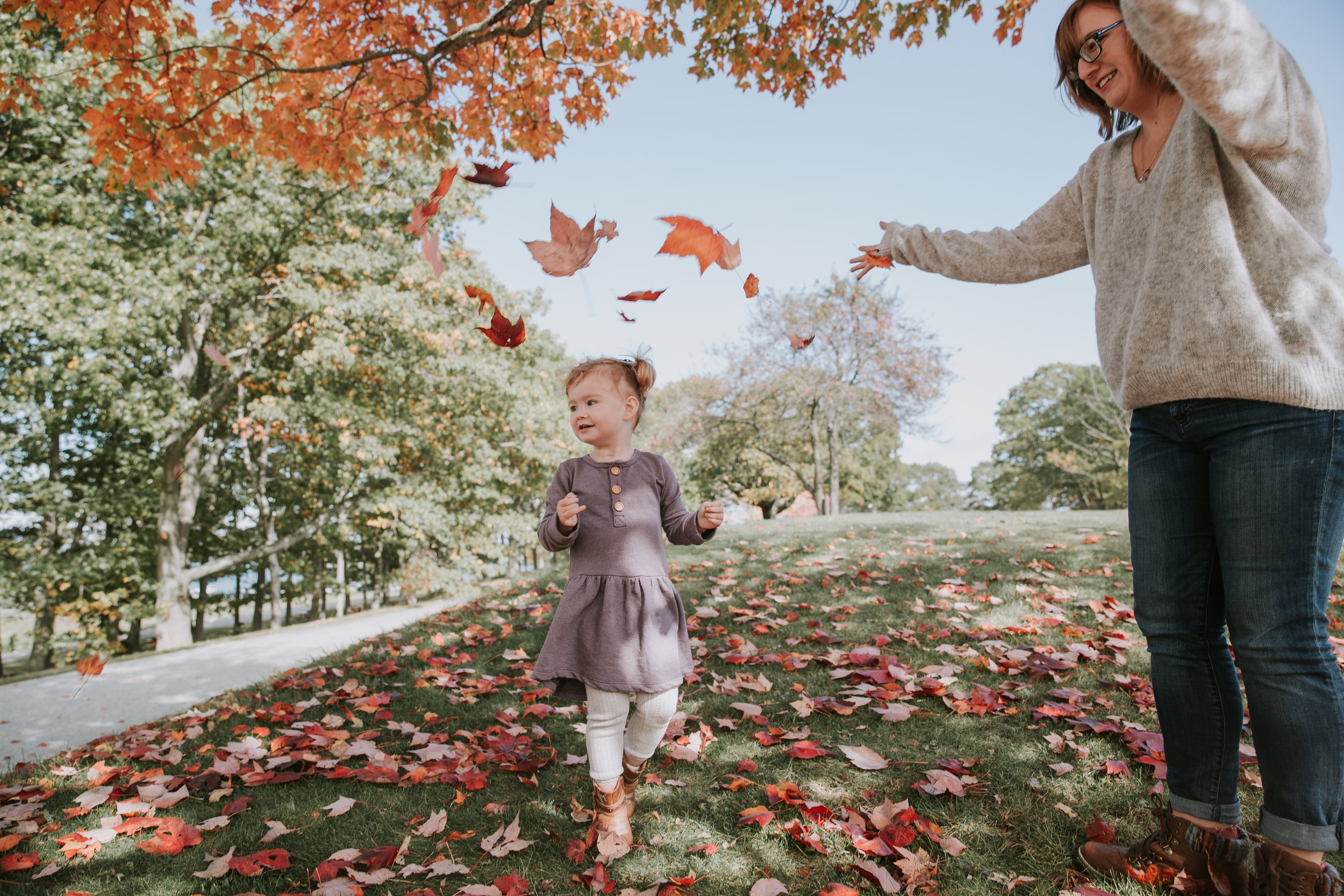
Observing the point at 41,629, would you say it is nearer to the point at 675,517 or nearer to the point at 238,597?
the point at 238,597

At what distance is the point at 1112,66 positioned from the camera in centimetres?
169

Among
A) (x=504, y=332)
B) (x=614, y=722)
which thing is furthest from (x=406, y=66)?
(x=614, y=722)

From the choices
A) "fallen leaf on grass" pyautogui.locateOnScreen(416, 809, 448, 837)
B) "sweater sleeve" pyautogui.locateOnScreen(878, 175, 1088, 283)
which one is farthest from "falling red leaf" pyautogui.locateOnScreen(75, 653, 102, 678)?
"sweater sleeve" pyautogui.locateOnScreen(878, 175, 1088, 283)

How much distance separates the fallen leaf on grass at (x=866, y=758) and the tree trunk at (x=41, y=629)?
1516 cm

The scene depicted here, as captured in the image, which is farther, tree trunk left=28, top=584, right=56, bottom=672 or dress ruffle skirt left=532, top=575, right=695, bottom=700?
tree trunk left=28, top=584, right=56, bottom=672

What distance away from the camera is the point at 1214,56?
130 cm

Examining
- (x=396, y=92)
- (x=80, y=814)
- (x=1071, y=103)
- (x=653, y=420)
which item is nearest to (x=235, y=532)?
(x=653, y=420)

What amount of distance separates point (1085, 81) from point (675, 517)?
5.85 feet

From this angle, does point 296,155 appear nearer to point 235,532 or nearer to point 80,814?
point 80,814

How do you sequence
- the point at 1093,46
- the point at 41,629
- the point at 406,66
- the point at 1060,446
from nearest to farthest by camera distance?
the point at 1093,46
the point at 406,66
the point at 41,629
the point at 1060,446

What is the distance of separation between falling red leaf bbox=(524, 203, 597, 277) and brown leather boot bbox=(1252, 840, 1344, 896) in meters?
2.69

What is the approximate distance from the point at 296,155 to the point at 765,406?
60.5 ft

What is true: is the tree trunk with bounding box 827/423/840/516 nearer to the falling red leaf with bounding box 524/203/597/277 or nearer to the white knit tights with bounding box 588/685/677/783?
the falling red leaf with bounding box 524/203/597/277

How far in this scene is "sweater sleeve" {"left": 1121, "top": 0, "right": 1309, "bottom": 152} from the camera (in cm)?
129
